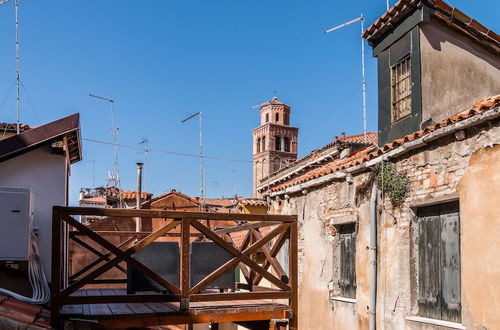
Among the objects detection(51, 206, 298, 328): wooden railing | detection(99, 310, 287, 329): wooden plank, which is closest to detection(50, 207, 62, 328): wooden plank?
detection(51, 206, 298, 328): wooden railing

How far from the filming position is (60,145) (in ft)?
23.9

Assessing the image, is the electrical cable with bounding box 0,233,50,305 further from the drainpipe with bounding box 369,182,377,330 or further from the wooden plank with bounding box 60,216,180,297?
the drainpipe with bounding box 369,182,377,330

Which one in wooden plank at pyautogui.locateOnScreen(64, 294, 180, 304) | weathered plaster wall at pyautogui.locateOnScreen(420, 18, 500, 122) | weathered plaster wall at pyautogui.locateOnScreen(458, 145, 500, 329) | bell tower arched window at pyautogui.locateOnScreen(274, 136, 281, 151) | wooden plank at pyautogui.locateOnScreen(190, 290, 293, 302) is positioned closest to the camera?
wooden plank at pyautogui.locateOnScreen(64, 294, 180, 304)

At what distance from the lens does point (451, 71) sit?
10.1 meters

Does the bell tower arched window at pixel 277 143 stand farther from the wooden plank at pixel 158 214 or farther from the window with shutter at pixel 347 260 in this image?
the wooden plank at pixel 158 214

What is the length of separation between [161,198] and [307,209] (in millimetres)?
14943

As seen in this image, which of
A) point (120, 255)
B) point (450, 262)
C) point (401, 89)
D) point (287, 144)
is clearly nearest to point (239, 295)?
point (120, 255)

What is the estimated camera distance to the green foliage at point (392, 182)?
902cm

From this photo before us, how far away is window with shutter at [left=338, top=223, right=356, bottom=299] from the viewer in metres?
10.8

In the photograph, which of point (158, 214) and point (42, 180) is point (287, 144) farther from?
point (158, 214)

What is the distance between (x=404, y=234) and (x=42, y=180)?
18.2ft

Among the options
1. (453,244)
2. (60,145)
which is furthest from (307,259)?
(60,145)

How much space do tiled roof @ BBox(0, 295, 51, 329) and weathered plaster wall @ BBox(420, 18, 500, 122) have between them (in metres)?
6.87

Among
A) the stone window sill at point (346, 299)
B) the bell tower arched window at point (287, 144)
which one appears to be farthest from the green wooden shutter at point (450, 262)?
the bell tower arched window at point (287, 144)
